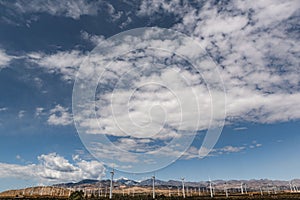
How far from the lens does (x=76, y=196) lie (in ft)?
209

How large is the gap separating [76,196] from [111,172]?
76.0 metres

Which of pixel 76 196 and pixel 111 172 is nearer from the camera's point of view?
pixel 76 196

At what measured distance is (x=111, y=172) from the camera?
138500 millimetres

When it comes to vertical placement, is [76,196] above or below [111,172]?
below
